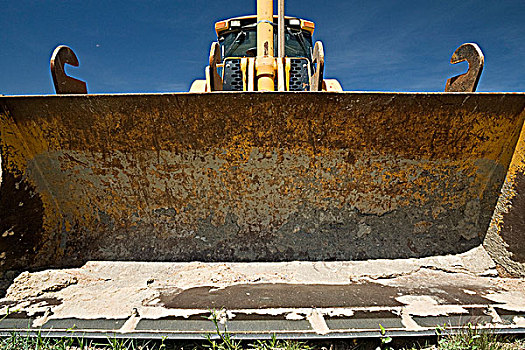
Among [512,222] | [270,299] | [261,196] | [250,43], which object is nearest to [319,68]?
[261,196]

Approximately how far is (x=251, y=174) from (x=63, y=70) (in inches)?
56.2

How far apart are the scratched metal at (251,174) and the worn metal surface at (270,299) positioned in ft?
0.41

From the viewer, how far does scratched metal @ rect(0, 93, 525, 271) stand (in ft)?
6.37

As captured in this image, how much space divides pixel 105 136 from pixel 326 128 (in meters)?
1.34

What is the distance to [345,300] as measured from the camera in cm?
162

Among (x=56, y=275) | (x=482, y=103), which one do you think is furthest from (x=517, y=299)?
(x=56, y=275)

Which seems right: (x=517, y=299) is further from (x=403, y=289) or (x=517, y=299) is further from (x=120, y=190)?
(x=120, y=190)

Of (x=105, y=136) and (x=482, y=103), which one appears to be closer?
(x=482, y=103)

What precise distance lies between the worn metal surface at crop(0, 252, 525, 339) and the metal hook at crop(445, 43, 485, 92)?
106cm

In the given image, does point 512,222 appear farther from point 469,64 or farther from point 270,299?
point 270,299

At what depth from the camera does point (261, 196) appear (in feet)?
7.23

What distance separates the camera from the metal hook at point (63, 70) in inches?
83.7

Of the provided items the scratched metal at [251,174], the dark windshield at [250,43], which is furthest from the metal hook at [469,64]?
the dark windshield at [250,43]

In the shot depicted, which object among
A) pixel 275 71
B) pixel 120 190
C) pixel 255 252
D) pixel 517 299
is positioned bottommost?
pixel 517 299
